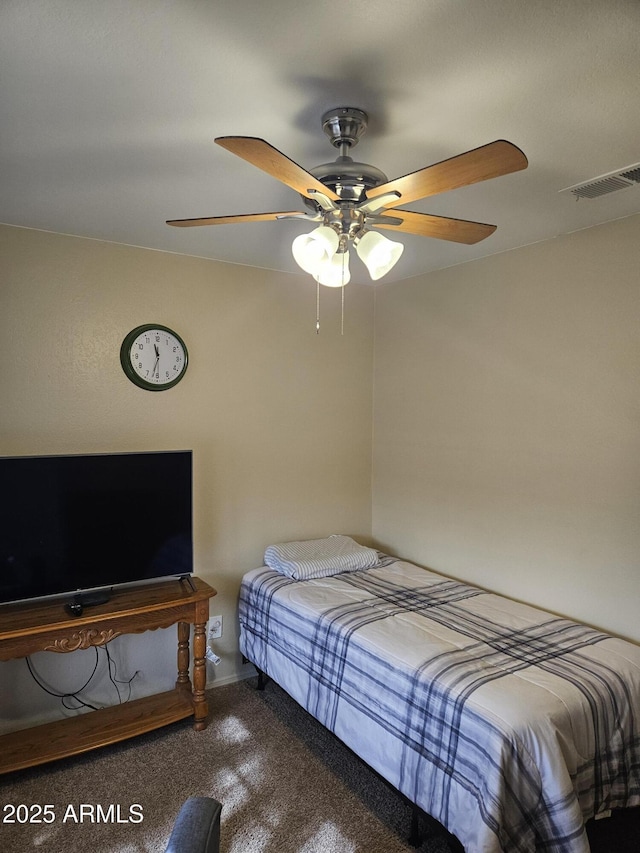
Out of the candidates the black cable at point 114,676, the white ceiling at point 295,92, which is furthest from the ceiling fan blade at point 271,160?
the black cable at point 114,676

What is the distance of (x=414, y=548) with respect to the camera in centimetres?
354

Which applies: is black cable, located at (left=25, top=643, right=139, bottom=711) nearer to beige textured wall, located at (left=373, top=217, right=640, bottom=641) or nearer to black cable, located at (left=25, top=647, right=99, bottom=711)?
black cable, located at (left=25, top=647, right=99, bottom=711)

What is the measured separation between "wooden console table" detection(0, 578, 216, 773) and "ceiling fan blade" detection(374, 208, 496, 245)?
6.37 ft

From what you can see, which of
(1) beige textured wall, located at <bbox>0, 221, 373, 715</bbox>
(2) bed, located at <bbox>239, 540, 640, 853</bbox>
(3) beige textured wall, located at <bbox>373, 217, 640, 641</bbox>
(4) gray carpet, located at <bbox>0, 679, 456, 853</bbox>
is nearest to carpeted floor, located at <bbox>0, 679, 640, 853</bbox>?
(4) gray carpet, located at <bbox>0, 679, 456, 853</bbox>

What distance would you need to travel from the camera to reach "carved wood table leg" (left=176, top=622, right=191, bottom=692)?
2.96 m

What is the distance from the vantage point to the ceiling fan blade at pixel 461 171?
1251 mm

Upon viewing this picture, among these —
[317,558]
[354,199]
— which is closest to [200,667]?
A: [317,558]

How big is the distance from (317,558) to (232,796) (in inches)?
48.4

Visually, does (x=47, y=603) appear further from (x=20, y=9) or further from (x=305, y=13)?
(x=305, y=13)

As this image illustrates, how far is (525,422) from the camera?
284 cm

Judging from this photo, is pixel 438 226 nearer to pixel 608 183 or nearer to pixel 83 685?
pixel 608 183

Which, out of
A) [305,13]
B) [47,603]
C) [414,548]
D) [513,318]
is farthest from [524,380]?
[47,603]

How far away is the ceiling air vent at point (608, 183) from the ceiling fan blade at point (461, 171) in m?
0.90

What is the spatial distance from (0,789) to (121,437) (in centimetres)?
163
